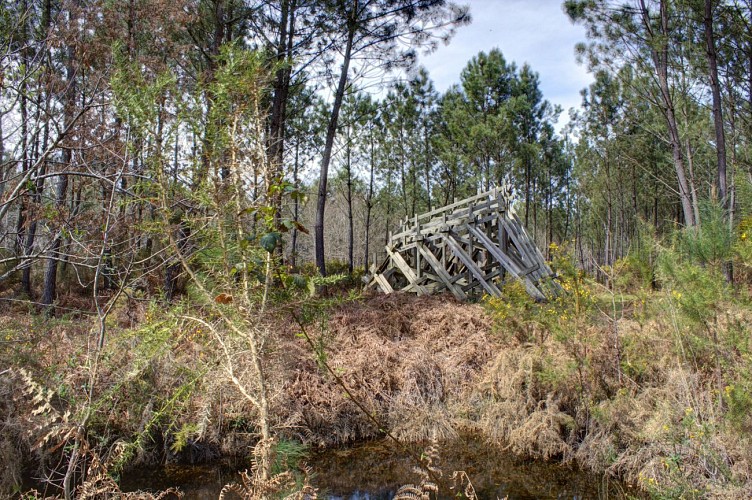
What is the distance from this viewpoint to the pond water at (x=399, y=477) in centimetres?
530

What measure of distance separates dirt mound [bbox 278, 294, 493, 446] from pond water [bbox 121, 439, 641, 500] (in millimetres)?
444

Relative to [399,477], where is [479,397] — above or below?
above

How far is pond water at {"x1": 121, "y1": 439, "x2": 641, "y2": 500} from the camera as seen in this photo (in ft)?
17.4

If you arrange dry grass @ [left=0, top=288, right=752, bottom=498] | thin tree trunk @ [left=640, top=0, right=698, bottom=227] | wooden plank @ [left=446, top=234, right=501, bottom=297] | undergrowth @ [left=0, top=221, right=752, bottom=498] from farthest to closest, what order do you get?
wooden plank @ [left=446, top=234, right=501, bottom=297]
thin tree trunk @ [left=640, top=0, right=698, bottom=227]
dry grass @ [left=0, top=288, right=752, bottom=498]
undergrowth @ [left=0, top=221, right=752, bottom=498]

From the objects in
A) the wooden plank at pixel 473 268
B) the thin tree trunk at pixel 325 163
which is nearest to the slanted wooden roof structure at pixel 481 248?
the wooden plank at pixel 473 268

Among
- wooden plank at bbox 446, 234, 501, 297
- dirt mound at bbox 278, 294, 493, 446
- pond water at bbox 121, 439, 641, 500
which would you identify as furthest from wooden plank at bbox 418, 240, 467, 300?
pond water at bbox 121, 439, 641, 500

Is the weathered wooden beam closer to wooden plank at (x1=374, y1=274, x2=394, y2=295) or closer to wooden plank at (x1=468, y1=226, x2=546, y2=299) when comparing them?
wooden plank at (x1=374, y1=274, x2=394, y2=295)

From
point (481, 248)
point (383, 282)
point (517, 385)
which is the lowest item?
point (517, 385)

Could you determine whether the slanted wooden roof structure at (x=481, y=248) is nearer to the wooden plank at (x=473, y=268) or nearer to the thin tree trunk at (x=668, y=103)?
the wooden plank at (x=473, y=268)

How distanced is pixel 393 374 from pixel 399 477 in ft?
6.14

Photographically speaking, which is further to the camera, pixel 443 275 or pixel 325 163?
pixel 325 163

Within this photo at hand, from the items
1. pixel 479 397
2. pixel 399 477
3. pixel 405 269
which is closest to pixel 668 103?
pixel 405 269

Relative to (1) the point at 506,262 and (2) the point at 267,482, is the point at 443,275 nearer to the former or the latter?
(1) the point at 506,262

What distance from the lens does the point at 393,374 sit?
7508 mm
